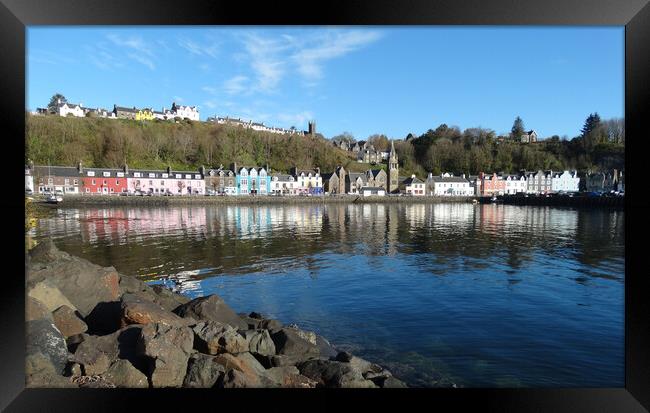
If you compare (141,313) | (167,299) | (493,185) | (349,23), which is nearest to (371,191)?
(493,185)

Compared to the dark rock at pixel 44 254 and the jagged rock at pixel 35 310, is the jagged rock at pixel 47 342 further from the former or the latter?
the dark rock at pixel 44 254

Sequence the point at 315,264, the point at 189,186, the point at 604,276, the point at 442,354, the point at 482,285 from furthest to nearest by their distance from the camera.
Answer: the point at 189,186 → the point at 315,264 → the point at 604,276 → the point at 482,285 → the point at 442,354

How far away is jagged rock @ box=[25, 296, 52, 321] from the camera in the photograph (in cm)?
436

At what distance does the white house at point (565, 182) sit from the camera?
228 feet

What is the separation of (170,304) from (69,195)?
168ft

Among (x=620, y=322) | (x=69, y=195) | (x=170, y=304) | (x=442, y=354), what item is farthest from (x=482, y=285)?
(x=69, y=195)

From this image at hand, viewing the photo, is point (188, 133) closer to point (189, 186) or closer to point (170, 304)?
point (189, 186)

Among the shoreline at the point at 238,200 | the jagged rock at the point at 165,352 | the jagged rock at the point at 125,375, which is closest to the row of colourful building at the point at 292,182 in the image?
the shoreline at the point at 238,200

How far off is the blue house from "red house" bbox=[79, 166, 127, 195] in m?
16.4

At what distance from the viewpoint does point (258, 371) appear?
4.38 meters

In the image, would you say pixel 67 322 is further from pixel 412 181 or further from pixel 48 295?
pixel 412 181

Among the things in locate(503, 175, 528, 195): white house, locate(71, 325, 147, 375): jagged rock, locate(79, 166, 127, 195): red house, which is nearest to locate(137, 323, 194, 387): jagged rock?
locate(71, 325, 147, 375): jagged rock
